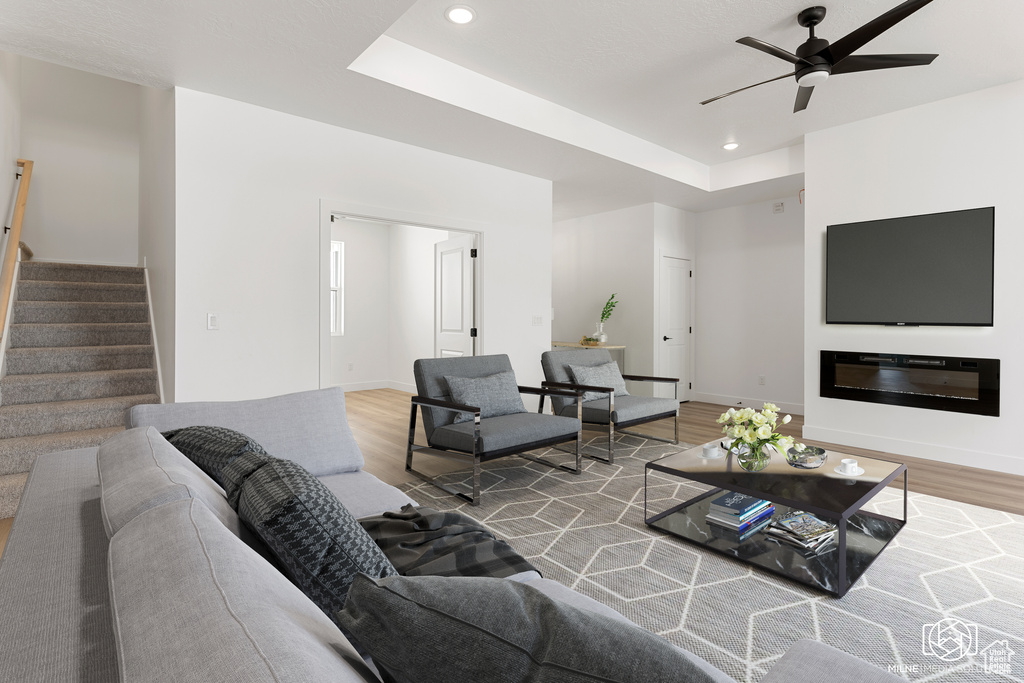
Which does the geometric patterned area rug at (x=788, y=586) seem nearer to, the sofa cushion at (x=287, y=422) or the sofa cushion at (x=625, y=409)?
the sofa cushion at (x=625, y=409)

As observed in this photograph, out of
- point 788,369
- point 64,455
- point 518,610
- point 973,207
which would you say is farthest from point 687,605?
point 788,369

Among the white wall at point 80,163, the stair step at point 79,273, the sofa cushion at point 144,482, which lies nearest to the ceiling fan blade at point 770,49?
the sofa cushion at point 144,482

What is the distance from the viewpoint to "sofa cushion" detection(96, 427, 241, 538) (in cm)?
91

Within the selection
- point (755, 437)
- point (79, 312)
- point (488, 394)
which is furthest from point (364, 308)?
point (755, 437)

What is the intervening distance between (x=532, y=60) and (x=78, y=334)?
4.06m

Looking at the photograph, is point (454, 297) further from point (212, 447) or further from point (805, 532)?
point (212, 447)

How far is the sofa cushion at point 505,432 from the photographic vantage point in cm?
316

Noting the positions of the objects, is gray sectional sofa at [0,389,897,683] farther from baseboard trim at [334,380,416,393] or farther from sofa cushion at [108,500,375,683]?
baseboard trim at [334,380,416,393]

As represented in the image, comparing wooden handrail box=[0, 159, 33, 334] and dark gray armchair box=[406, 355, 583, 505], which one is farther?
wooden handrail box=[0, 159, 33, 334]

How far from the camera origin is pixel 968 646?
1759mm

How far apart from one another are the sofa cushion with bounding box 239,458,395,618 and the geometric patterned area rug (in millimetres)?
1277

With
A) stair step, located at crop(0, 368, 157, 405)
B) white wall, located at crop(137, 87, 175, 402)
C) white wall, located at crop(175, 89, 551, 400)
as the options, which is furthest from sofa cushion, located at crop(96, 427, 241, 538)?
stair step, located at crop(0, 368, 157, 405)

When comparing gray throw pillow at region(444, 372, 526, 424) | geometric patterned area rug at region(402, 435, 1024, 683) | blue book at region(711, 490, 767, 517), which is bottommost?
geometric patterned area rug at region(402, 435, 1024, 683)

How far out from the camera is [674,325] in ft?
22.4
